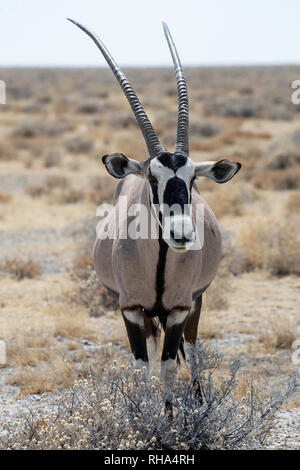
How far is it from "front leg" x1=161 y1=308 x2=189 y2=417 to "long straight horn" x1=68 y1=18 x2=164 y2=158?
1.04 metres

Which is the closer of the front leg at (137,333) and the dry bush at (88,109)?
the front leg at (137,333)

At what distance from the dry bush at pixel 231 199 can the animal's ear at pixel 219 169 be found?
786 centimetres

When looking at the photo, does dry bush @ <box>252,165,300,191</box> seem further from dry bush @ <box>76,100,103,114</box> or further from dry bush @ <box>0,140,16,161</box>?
dry bush @ <box>76,100,103,114</box>

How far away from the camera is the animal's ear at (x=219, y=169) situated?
391 centimetres

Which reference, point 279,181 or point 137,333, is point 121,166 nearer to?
point 137,333

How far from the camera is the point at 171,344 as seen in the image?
4125mm

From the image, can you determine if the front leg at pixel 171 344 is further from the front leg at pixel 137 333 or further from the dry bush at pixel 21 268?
the dry bush at pixel 21 268

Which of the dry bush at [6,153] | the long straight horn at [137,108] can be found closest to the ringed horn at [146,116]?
the long straight horn at [137,108]

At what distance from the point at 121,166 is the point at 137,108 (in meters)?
0.44

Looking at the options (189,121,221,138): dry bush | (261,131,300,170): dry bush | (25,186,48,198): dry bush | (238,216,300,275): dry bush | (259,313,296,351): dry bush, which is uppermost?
(189,121,221,138): dry bush

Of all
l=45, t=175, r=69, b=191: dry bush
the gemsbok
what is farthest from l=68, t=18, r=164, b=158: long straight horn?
l=45, t=175, r=69, b=191: dry bush

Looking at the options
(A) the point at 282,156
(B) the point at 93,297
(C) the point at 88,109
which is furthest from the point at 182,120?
(C) the point at 88,109

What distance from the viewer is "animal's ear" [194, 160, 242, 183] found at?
391cm

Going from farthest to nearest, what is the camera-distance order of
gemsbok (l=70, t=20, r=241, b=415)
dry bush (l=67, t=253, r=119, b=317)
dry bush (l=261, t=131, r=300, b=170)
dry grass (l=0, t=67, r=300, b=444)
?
dry bush (l=261, t=131, r=300, b=170) → dry bush (l=67, t=253, r=119, b=317) → dry grass (l=0, t=67, r=300, b=444) → gemsbok (l=70, t=20, r=241, b=415)
